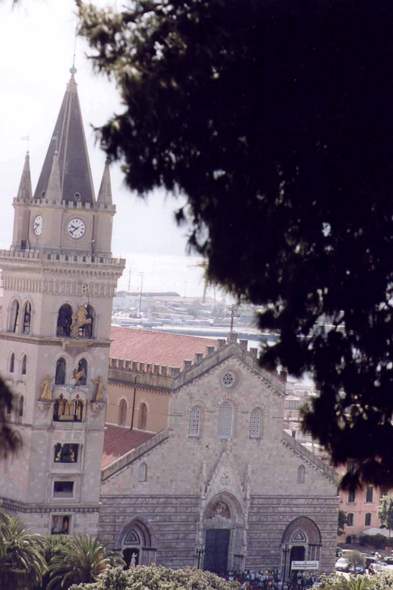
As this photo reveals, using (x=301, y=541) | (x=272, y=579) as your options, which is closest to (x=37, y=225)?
(x=272, y=579)

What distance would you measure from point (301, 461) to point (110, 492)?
1100 cm

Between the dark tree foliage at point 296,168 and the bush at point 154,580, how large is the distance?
3323cm

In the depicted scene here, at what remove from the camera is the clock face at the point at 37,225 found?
70875 mm

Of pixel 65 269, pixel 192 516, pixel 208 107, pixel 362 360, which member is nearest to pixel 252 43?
pixel 208 107

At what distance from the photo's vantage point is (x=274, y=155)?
23.5 m

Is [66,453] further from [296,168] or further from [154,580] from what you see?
[296,168]

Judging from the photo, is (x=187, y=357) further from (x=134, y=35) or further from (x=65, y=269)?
(x=134, y=35)

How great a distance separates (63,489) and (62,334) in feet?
23.9

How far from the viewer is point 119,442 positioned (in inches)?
2955

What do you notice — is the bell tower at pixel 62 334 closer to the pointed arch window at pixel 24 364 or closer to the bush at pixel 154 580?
the pointed arch window at pixel 24 364

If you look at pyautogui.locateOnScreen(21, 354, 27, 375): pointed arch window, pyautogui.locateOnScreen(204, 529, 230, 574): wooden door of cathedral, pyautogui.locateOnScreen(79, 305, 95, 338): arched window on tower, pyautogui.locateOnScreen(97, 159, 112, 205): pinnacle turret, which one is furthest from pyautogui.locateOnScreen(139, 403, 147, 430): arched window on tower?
pyautogui.locateOnScreen(97, 159, 112, 205): pinnacle turret

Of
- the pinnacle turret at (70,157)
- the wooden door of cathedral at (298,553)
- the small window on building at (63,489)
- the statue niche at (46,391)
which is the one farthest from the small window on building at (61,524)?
the pinnacle turret at (70,157)

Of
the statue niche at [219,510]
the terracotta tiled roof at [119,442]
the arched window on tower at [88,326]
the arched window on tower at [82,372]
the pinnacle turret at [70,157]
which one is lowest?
the statue niche at [219,510]

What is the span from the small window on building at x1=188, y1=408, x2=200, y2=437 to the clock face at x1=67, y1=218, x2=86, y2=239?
10.6 m
